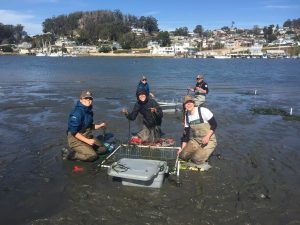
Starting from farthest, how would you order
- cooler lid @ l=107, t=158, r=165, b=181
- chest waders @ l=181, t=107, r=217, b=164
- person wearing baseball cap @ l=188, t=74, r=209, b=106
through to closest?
1. person wearing baseball cap @ l=188, t=74, r=209, b=106
2. chest waders @ l=181, t=107, r=217, b=164
3. cooler lid @ l=107, t=158, r=165, b=181

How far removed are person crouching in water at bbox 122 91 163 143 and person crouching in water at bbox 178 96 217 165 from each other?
69.0 inches

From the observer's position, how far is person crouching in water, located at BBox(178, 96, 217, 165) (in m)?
9.52

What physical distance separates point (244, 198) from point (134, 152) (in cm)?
337

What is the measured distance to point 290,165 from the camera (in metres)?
10.5

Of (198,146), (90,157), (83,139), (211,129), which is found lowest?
(90,157)

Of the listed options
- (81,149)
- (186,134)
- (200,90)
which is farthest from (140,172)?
(200,90)

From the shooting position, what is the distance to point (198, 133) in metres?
9.79

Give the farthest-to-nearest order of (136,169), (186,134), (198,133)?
1. (186,134)
2. (198,133)
3. (136,169)

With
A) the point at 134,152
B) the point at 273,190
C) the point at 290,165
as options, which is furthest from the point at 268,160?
the point at 134,152

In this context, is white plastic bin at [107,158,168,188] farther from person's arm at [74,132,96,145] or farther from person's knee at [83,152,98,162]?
person's knee at [83,152,98,162]

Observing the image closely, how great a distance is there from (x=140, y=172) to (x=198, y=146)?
219 centimetres

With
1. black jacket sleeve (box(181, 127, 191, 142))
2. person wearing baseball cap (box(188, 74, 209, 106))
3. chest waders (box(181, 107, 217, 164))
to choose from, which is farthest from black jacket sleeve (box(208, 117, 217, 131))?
person wearing baseball cap (box(188, 74, 209, 106))

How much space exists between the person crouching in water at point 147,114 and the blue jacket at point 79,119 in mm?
1330

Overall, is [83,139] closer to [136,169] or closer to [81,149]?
[81,149]
